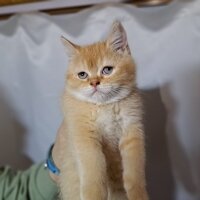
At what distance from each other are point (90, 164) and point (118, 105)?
14 centimetres

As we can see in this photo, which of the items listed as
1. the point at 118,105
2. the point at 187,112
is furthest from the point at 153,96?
the point at 118,105

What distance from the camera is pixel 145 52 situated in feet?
3.62

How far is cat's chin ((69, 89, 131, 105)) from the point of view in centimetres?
75

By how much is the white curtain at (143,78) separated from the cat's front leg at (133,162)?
348mm

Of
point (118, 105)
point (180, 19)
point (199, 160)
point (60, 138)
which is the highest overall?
point (180, 19)

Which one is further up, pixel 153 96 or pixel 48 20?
pixel 48 20

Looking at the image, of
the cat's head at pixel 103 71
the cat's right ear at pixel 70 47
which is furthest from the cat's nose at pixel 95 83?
the cat's right ear at pixel 70 47

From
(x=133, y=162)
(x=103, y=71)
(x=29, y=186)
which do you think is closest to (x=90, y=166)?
(x=133, y=162)

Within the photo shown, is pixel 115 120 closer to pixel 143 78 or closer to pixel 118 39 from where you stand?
pixel 118 39

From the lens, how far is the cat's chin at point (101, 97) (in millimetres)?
747

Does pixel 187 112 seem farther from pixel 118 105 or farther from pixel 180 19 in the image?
pixel 118 105

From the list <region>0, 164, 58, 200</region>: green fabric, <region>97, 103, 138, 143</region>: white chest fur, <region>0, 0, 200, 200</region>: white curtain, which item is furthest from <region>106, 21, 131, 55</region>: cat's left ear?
<region>0, 164, 58, 200</region>: green fabric

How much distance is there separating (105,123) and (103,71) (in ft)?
0.36

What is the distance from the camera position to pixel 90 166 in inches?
28.1
